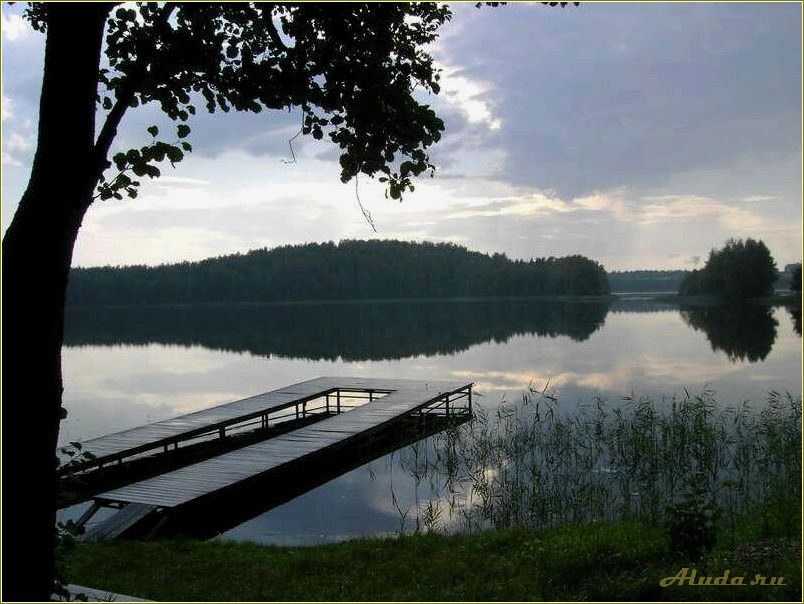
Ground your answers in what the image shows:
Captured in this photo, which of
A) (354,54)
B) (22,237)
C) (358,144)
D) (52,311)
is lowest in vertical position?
(52,311)

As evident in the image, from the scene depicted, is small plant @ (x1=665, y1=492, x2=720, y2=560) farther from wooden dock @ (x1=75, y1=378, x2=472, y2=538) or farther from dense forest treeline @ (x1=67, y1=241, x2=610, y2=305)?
dense forest treeline @ (x1=67, y1=241, x2=610, y2=305)

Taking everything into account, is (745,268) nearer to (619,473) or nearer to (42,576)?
(619,473)

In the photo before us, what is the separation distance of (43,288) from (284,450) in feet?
28.6

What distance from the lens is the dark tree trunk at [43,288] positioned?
327 centimetres

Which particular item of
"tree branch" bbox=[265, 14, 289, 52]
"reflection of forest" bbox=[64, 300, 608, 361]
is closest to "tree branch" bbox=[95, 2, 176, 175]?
"tree branch" bbox=[265, 14, 289, 52]

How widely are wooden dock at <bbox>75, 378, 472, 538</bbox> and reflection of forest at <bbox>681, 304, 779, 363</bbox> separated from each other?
11.9 meters

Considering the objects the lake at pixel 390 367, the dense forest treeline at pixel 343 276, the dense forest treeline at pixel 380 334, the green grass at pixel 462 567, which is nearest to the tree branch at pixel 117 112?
the green grass at pixel 462 567

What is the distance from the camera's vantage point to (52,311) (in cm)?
339

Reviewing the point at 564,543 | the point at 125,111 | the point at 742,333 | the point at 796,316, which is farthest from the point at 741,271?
the point at 125,111

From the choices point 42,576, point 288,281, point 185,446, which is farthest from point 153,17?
point 288,281

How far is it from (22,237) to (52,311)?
38cm

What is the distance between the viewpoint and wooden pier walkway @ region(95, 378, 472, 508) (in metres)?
9.14

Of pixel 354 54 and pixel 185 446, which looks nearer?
pixel 354 54

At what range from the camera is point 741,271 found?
6312 centimetres
